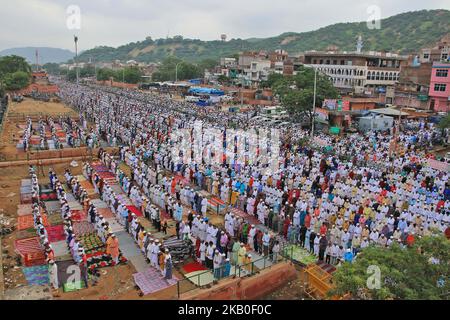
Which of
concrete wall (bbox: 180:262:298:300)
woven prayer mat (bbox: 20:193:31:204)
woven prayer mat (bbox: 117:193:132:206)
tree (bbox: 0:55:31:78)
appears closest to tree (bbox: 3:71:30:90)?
tree (bbox: 0:55:31:78)

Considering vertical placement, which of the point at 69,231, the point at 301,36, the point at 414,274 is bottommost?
the point at 69,231

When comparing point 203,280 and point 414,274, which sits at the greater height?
point 414,274

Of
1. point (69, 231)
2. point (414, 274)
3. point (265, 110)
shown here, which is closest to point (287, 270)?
point (414, 274)

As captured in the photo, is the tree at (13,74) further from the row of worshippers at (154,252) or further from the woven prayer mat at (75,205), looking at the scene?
the row of worshippers at (154,252)

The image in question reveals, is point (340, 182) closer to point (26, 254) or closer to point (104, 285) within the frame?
point (104, 285)

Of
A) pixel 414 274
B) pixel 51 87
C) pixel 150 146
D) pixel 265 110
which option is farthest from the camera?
pixel 51 87

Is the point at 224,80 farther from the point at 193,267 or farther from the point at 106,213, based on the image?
the point at 193,267

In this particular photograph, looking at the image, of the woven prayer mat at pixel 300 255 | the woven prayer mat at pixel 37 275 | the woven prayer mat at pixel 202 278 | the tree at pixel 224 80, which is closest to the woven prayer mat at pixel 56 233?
the woven prayer mat at pixel 37 275

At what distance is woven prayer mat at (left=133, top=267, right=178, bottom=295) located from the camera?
10.6 metres

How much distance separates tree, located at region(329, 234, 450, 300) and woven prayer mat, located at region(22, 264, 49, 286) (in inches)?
300

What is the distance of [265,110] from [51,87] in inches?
1682

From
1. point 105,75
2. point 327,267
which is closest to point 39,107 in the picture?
point 327,267

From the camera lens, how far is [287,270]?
11227 mm

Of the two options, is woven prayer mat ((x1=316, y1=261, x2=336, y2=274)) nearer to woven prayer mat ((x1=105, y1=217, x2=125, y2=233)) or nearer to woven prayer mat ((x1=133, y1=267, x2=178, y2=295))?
woven prayer mat ((x1=133, y1=267, x2=178, y2=295))
